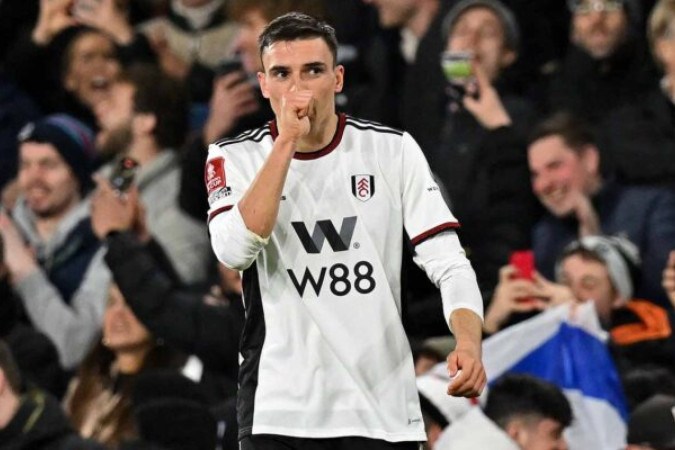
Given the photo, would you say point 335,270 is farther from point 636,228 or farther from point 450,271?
point 636,228

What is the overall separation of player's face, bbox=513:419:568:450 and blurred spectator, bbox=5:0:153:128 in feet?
16.1

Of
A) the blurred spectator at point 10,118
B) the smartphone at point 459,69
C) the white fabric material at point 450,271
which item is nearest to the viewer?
the white fabric material at point 450,271

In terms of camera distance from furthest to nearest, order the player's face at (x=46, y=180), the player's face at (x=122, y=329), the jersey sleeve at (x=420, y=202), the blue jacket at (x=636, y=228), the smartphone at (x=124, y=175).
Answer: the player's face at (x=46, y=180), the player's face at (x=122, y=329), the smartphone at (x=124, y=175), the blue jacket at (x=636, y=228), the jersey sleeve at (x=420, y=202)

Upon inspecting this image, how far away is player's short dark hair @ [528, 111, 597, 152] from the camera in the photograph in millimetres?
8367

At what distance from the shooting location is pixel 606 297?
25.4 feet

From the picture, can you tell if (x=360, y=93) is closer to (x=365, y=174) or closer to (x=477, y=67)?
(x=477, y=67)

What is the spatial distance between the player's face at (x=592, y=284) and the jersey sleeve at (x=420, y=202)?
3023 mm

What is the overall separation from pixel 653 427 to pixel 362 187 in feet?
6.87

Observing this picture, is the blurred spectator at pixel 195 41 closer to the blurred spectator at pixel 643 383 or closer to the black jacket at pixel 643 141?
the black jacket at pixel 643 141

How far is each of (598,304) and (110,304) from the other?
98.4 inches

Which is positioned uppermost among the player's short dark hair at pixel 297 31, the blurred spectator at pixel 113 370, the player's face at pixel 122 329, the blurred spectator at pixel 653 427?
the player's short dark hair at pixel 297 31

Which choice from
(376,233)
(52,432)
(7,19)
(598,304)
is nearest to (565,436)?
(598,304)

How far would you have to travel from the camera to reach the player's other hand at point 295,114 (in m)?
4.51

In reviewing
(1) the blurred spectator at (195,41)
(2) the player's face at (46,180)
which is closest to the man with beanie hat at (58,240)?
(2) the player's face at (46,180)
